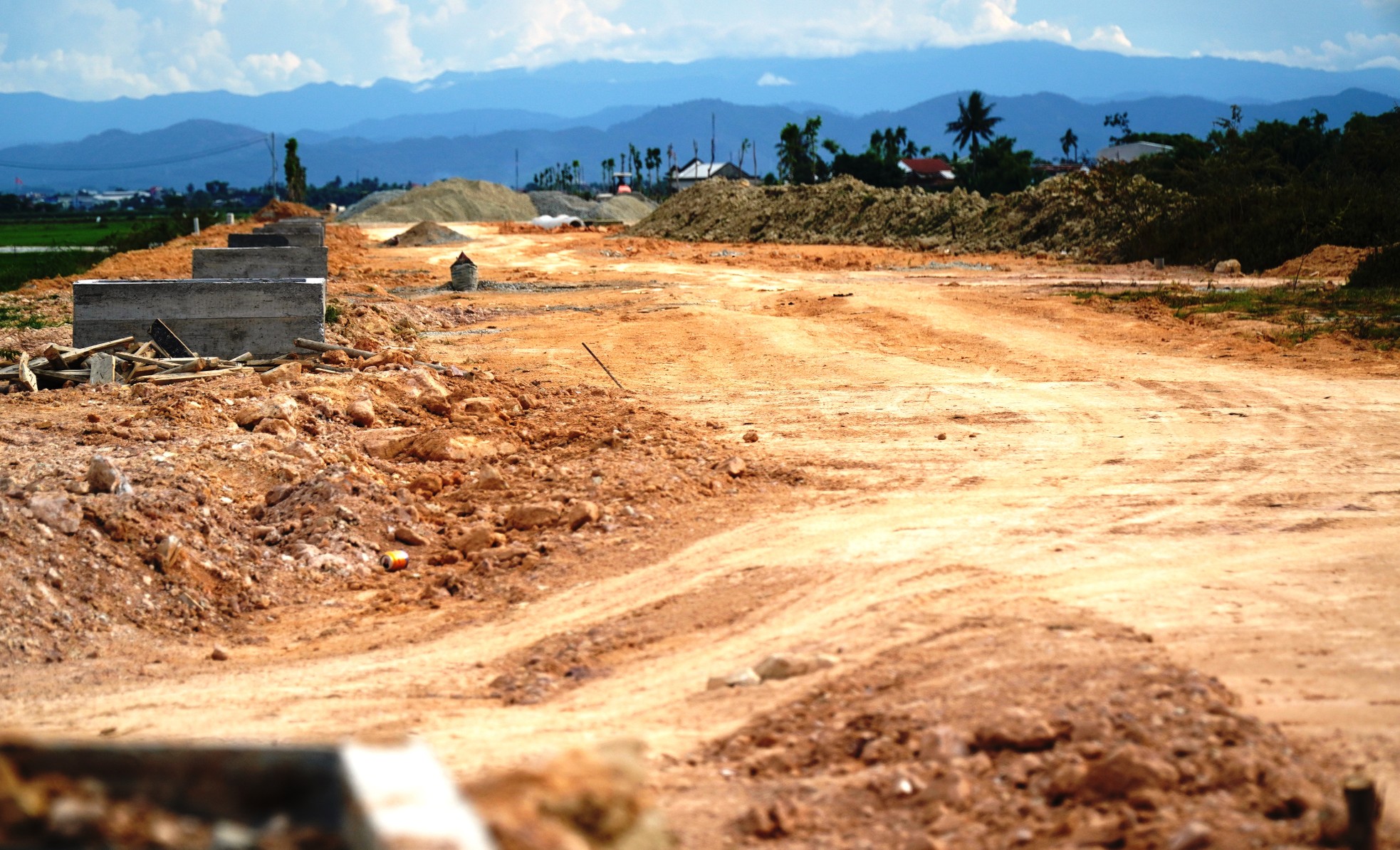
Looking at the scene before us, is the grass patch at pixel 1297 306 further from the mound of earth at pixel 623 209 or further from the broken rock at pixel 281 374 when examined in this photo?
the mound of earth at pixel 623 209

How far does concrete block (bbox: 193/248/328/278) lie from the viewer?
19.3m

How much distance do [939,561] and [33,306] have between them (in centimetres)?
1810

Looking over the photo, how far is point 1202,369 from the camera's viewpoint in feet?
45.8

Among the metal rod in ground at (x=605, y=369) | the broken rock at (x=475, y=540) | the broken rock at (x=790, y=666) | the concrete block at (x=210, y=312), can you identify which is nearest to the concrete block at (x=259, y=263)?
the concrete block at (x=210, y=312)

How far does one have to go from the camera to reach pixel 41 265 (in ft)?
103

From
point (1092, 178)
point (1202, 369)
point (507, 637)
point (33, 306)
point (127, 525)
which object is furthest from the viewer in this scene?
point (1092, 178)

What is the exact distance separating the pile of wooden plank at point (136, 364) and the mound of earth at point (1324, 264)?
57.0ft

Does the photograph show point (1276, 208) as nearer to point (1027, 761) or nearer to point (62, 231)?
point (1027, 761)

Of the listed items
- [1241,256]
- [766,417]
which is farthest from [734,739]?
[1241,256]

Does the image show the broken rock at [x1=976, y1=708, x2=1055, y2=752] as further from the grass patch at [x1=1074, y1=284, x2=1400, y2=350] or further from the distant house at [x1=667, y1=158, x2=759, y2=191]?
the distant house at [x1=667, y1=158, x2=759, y2=191]

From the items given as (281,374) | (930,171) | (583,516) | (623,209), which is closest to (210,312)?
(281,374)

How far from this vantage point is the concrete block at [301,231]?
27719 millimetres

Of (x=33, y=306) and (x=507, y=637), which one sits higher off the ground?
(x=33, y=306)

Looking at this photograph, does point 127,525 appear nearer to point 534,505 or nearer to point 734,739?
point 534,505
